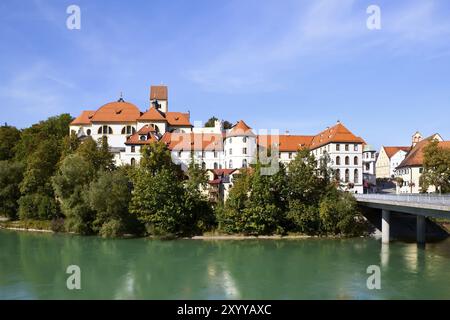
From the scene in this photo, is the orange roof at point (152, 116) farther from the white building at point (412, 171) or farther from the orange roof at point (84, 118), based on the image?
the white building at point (412, 171)

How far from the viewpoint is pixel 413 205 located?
96.1ft

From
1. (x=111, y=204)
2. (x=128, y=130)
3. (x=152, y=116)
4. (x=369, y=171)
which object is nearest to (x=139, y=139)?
(x=152, y=116)

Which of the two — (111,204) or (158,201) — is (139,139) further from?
(158,201)

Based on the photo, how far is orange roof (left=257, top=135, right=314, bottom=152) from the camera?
5888 centimetres

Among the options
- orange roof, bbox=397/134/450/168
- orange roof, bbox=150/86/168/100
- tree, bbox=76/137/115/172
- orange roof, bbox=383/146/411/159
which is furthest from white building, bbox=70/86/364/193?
orange roof, bbox=383/146/411/159

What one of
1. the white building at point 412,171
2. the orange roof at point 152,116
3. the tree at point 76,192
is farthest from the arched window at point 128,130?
the white building at point 412,171

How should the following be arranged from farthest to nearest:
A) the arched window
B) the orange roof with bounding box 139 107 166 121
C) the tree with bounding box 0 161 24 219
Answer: the arched window → the orange roof with bounding box 139 107 166 121 → the tree with bounding box 0 161 24 219

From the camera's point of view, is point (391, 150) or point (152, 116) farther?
point (391, 150)

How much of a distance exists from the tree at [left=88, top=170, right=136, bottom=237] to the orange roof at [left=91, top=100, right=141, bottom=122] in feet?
71.7

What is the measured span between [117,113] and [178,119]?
30.1 ft

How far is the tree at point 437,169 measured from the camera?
4403 centimetres

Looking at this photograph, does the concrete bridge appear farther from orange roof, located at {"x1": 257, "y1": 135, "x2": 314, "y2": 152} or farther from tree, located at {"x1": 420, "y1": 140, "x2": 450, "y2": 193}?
orange roof, located at {"x1": 257, "y1": 135, "x2": 314, "y2": 152}
